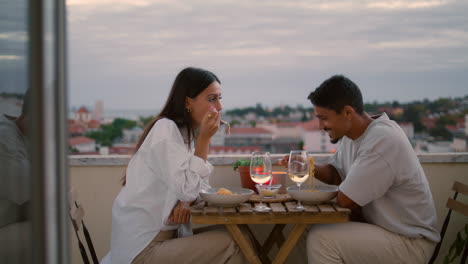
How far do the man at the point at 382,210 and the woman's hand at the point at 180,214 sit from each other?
0.62m

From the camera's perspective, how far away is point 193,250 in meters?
2.36

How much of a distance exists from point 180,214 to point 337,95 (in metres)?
0.99

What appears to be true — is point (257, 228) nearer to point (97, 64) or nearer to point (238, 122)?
point (238, 122)

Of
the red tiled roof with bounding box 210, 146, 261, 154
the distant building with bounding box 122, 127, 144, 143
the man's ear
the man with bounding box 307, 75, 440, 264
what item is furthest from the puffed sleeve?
the distant building with bounding box 122, 127, 144, 143

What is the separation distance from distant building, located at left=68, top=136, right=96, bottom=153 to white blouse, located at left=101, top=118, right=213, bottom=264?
46.2 inches

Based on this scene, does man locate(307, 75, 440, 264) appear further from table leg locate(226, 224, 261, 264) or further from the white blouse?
the white blouse

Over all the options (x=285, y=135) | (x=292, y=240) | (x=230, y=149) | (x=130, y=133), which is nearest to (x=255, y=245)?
(x=292, y=240)

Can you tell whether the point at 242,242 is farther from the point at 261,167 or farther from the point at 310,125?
the point at 310,125

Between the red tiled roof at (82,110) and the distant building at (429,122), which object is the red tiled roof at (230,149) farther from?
the distant building at (429,122)

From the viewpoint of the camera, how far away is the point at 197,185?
235 cm

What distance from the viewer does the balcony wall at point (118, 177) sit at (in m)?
3.32

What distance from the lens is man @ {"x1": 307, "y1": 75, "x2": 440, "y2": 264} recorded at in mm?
2381

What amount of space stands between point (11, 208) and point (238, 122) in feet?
10.2

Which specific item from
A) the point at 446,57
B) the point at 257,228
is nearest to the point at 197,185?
the point at 257,228
